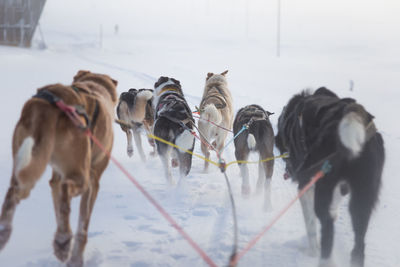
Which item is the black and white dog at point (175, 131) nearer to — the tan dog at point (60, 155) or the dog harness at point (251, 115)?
the dog harness at point (251, 115)

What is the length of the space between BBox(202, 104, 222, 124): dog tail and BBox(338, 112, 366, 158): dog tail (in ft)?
10.4

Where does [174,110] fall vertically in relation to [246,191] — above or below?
above

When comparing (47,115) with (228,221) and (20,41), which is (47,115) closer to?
(228,221)

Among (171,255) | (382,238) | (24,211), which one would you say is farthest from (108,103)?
(382,238)

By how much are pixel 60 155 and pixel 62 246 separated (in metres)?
0.58

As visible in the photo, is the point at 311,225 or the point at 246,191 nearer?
the point at 311,225

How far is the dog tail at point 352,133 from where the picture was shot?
8.20ft

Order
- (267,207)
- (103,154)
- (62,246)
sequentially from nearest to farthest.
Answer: (62,246) → (103,154) → (267,207)

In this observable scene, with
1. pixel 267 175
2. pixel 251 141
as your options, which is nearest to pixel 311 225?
pixel 267 175

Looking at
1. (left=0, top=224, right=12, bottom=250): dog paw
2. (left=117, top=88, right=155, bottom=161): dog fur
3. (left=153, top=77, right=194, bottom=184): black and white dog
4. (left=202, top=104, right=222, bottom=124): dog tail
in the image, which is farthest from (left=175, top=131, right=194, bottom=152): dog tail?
(left=0, top=224, right=12, bottom=250): dog paw

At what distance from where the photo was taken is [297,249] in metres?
3.54

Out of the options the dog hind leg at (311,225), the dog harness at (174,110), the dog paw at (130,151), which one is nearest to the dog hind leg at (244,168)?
the dog harness at (174,110)

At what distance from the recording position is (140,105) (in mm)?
6574

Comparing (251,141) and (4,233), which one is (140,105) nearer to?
(251,141)
